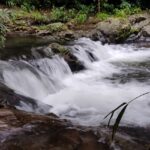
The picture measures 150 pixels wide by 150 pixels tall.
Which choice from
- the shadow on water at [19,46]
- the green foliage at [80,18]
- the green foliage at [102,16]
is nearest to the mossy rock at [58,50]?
the shadow on water at [19,46]

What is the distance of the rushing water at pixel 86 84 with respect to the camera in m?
7.14

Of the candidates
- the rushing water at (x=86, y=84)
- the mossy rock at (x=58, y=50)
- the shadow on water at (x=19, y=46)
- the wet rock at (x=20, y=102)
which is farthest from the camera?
the mossy rock at (x=58, y=50)

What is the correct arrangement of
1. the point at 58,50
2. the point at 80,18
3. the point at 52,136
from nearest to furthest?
the point at 52,136 < the point at 58,50 < the point at 80,18

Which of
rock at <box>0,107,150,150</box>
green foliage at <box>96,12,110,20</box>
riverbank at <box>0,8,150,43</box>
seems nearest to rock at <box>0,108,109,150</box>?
rock at <box>0,107,150,150</box>

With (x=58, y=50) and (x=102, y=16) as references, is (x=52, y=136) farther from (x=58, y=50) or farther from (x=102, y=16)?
(x=102, y=16)

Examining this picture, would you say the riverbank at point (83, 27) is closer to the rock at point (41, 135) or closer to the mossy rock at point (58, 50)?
the mossy rock at point (58, 50)

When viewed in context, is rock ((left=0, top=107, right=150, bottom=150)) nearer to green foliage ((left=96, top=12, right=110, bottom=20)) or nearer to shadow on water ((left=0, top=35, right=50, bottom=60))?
shadow on water ((left=0, top=35, right=50, bottom=60))

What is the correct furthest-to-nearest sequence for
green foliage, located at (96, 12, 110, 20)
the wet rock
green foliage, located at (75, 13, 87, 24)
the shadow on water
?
1. green foliage, located at (96, 12, 110, 20)
2. green foliage, located at (75, 13, 87, 24)
3. the shadow on water
4. the wet rock

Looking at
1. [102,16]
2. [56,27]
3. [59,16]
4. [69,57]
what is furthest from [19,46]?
[102,16]

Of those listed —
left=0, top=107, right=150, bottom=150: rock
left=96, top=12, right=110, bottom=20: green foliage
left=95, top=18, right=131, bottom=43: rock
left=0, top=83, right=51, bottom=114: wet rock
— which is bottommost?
left=95, top=18, right=131, bottom=43: rock

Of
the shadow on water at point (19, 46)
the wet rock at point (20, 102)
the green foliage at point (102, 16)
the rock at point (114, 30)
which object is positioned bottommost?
the rock at point (114, 30)

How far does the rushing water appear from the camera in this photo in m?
7.14

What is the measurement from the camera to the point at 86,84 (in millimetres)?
10117

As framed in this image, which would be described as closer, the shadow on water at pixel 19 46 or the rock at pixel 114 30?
the shadow on water at pixel 19 46
